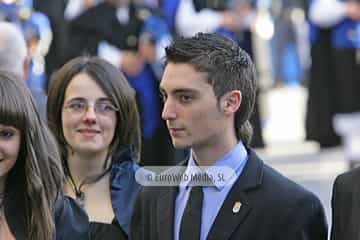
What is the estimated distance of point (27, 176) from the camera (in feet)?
12.1

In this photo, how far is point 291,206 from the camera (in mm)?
3611

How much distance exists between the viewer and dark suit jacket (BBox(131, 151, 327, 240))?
3.58 m

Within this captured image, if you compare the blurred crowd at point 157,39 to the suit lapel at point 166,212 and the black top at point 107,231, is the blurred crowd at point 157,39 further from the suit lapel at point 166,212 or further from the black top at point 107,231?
the suit lapel at point 166,212

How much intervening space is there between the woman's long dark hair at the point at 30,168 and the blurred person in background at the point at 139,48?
453 centimetres

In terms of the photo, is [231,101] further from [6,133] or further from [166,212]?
[6,133]

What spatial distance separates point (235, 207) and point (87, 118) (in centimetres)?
95

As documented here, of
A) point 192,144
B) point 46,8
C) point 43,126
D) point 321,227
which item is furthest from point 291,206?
point 46,8

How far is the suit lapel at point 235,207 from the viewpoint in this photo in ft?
11.7

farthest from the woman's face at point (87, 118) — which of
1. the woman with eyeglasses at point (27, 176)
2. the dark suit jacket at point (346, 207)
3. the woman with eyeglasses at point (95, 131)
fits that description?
the dark suit jacket at point (346, 207)

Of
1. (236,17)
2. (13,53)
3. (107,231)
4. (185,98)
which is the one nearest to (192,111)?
(185,98)

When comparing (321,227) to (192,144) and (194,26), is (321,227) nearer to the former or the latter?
(192,144)

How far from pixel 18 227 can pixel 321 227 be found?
98 centimetres

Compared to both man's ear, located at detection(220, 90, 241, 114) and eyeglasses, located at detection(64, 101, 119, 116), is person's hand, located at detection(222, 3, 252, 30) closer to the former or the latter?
eyeglasses, located at detection(64, 101, 119, 116)

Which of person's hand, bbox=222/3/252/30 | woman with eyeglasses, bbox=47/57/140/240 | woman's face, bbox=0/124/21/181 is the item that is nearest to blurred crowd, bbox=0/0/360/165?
person's hand, bbox=222/3/252/30
